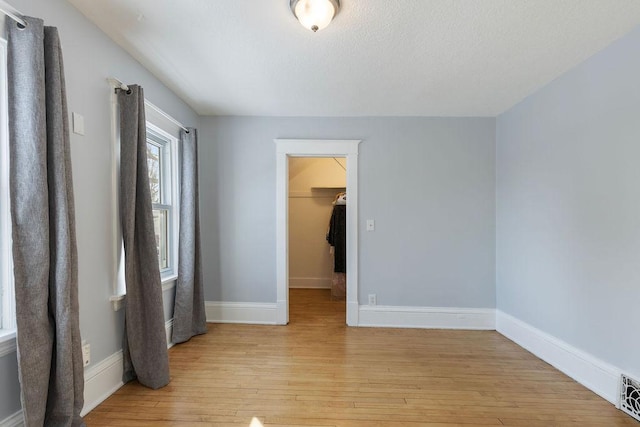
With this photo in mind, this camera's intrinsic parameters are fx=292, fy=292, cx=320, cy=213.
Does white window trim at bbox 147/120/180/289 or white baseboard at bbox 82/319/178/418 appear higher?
white window trim at bbox 147/120/180/289

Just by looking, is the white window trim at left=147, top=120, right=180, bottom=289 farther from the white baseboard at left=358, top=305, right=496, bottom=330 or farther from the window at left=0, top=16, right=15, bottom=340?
the white baseboard at left=358, top=305, right=496, bottom=330

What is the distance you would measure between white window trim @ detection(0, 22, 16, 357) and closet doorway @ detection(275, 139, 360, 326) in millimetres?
2136

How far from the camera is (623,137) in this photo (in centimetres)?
185

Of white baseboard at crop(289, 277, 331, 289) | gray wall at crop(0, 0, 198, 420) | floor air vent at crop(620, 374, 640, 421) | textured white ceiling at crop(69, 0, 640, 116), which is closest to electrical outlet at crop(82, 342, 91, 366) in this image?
gray wall at crop(0, 0, 198, 420)

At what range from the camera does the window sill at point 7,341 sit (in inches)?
52.8

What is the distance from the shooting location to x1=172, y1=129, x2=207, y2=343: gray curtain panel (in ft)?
9.05

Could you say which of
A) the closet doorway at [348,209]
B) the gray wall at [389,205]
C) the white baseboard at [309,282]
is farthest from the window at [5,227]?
the white baseboard at [309,282]

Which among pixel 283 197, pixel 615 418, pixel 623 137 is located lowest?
pixel 615 418

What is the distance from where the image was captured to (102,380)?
6.21ft

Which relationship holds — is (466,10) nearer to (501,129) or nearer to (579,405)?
(501,129)

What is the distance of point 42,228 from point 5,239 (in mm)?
213

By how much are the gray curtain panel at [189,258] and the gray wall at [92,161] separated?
716 millimetres

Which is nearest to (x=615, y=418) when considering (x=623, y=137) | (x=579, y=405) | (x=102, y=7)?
(x=579, y=405)

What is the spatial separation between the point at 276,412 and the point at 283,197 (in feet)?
6.74
